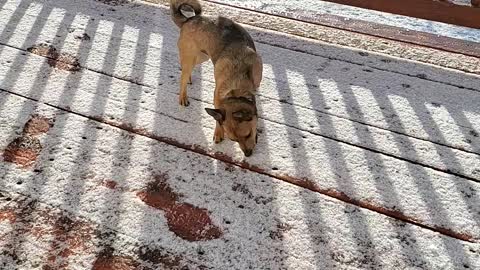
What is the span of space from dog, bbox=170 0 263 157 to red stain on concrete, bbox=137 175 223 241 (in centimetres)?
43

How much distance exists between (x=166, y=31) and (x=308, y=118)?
1436 mm

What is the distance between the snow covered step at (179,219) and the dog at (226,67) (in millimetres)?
200

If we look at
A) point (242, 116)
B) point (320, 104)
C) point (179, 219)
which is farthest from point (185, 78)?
point (179, 219)

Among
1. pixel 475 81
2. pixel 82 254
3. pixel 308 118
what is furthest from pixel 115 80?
pixel 475 81

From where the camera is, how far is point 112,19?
374 cm

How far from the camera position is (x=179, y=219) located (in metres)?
2.05

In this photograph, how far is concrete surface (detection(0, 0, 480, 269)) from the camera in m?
1.93

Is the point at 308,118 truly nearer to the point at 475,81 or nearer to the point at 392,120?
the point at 392,120

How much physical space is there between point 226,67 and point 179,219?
1.03 m

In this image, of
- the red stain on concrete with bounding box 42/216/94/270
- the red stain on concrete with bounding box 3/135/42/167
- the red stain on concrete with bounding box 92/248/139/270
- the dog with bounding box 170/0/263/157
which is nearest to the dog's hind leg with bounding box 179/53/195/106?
the dog with bounding box 170/0/263/157

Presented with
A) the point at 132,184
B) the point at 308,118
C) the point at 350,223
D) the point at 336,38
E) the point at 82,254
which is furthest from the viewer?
the point at 336,38

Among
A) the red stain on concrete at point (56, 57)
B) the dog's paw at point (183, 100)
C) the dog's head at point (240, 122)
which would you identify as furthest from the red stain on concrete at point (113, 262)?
the red stain on concrete at point (56, 57)

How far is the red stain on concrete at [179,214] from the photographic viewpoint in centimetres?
199

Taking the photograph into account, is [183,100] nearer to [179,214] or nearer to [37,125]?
[37,125]
